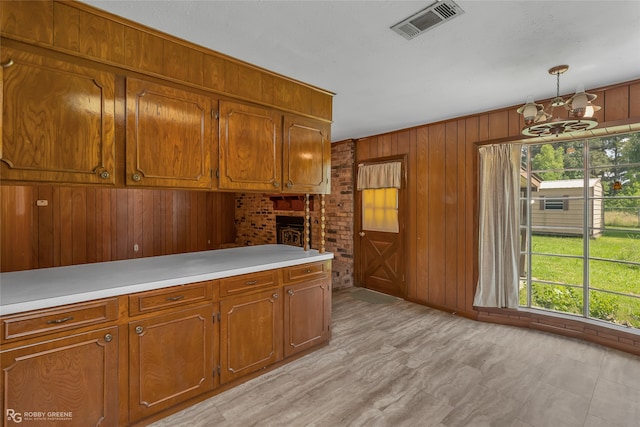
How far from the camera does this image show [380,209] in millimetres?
5008

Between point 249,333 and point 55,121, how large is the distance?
75.5 inches

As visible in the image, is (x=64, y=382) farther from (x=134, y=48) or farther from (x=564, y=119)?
(x=564, y=119)

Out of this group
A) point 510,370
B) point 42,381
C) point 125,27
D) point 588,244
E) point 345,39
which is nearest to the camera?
point 42,381

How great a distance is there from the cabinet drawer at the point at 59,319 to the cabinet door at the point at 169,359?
182 mm

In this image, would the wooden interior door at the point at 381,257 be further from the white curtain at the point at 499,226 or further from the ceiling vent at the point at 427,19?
the ceiling vent at the point at 427,19

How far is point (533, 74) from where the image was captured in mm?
2650

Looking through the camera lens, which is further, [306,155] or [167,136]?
[306,155]

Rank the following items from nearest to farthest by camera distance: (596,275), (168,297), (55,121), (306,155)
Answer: (55,121) → (168,297) → (306,155) → (596,275)

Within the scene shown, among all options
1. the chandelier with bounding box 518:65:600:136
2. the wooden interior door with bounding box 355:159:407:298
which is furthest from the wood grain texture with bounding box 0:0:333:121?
the wooden interior door with bounding box 355:159:407:298

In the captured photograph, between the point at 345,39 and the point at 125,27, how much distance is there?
4.81 feet

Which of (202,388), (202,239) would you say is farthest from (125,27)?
(202,239)

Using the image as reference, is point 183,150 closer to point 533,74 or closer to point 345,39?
point 345,39

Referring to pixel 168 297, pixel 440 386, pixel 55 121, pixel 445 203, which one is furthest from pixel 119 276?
pixel 445 203

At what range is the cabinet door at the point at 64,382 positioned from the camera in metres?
1.50
